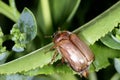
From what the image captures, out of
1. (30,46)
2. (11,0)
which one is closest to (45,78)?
(30,46)

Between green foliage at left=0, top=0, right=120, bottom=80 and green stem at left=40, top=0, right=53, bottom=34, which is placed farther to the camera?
green stem at left=40, top=0, right=53, bottom=34

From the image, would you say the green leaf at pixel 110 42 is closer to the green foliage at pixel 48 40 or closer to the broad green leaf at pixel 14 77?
the green foliage at pixel 48 40

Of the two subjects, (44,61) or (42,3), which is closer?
(44,61)

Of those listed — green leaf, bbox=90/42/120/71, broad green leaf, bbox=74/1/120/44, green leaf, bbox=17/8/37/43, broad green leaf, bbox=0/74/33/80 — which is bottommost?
green leaf, bbox=90/42/120/71

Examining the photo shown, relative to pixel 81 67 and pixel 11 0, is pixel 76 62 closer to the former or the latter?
pixel 81 67

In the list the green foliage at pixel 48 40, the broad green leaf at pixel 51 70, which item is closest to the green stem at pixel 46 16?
the green foliage at pixel 48 40

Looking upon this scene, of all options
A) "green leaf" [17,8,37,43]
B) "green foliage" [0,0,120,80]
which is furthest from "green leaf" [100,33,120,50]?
"green leaf" [17,8,37,43]

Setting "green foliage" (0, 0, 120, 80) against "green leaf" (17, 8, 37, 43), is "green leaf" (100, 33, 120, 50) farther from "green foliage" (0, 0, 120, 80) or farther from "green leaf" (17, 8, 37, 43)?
"green leaf" (17, 8, 37, 43)
